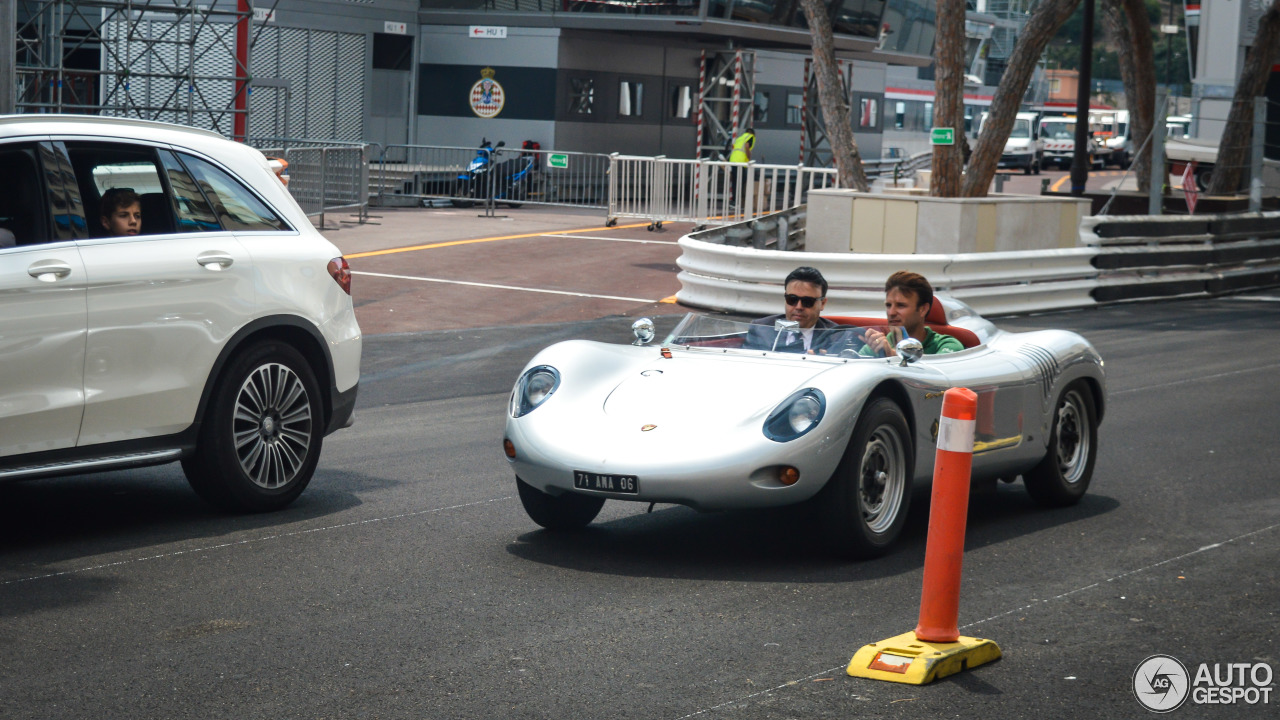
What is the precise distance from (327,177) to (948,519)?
21.9 meters

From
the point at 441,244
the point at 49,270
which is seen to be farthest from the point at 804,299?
the point at 441,244

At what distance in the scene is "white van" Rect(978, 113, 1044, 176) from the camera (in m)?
61.8

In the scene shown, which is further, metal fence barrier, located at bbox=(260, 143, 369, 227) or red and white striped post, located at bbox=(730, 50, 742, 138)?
red and white striped post, located at bbox=(730, 50, 742, 138)

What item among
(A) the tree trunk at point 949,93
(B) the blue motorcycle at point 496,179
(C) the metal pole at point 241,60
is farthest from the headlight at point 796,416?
(B) the blue motorcycle at point 496,179

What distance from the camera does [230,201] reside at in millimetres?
7129

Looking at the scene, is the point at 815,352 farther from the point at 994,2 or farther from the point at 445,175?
the point at 994,2

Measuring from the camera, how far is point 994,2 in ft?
295

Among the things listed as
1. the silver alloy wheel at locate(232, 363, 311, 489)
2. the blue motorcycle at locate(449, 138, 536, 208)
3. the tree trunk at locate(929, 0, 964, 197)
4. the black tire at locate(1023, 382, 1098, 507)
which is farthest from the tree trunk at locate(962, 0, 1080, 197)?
the silver alloy wheel at locate(232, 363, 311, 489)

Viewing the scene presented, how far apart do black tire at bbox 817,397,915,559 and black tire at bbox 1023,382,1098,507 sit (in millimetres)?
1313

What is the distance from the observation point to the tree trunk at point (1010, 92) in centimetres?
2064

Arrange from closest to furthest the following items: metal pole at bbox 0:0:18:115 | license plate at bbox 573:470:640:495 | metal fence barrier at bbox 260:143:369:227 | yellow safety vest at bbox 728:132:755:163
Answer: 1. license plate at bbox 573:470:640:495
2. metal pole at bbox 0:0:18:115
3. metal fence barrier at bbox 260:143:369:227
4. yellow safety vest at bbox 728:132:755:163

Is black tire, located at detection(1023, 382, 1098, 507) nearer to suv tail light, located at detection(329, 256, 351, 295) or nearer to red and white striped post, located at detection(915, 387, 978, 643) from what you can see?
red and white striped post, located at detection(915, 387, 978, 643)

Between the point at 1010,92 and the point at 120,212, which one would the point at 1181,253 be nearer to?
the point at 1010,92

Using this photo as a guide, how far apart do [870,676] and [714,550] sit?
5.90 ft
